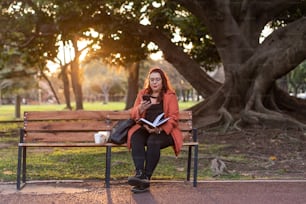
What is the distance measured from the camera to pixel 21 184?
20.1 ft

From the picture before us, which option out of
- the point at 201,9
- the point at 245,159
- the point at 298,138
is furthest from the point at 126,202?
the point at 201,9

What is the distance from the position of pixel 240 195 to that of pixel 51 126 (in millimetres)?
2664

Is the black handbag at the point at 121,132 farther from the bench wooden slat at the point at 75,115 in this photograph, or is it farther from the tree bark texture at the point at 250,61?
the tree bark texture at the point at 250,61

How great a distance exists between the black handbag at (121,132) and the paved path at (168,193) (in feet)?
1.91

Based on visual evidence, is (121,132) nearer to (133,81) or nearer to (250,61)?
(250,61)

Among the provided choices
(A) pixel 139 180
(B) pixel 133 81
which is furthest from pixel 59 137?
(B) pixel 133 81

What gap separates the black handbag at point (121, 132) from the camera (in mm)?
6104

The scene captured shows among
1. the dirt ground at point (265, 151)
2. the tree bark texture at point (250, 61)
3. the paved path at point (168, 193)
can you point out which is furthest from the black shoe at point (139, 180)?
the tree bark texture at point (250, 61)

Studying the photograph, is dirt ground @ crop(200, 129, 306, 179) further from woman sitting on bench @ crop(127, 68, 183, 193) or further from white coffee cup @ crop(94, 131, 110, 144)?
white coffee cup @ crop(94, 131, 110, 144)

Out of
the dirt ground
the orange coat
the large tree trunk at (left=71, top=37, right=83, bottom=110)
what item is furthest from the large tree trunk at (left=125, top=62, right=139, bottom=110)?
the orange coat

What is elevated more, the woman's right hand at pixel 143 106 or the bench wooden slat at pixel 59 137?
the woman's right hand at pixel 143 106

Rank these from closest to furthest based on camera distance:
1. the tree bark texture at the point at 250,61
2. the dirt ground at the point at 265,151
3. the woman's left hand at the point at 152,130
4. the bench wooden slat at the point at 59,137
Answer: the woman's left hand at the point at 152,130 → the bench wooden slat at the point at 59,137 → the dirt ground at the point at 265,151 → the tree bark texture at the point at 250,61

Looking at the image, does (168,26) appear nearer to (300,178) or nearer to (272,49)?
(272,49)

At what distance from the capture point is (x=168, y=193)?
5680mm
